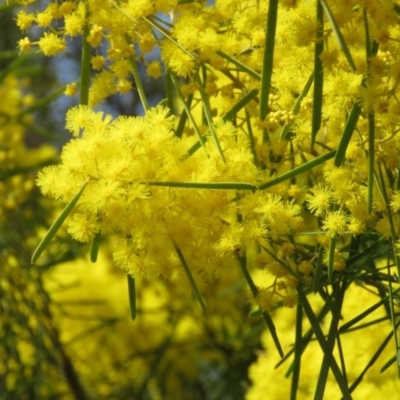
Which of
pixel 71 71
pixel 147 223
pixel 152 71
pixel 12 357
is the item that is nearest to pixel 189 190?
pixel 147 223

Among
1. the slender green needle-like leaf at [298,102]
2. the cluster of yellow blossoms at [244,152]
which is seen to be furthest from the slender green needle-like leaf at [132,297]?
the slender green needle-like leaf at [298,102]

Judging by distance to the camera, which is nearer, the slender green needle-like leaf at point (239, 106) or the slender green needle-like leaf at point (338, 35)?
the slender green needle-like leaf at point (338, 35)

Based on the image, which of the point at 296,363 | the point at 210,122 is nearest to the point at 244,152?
the point at 210,122

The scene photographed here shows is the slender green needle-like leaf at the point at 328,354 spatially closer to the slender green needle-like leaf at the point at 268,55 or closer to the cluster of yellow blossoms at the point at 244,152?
the cluster of yellow blossoms at the point at 244,152

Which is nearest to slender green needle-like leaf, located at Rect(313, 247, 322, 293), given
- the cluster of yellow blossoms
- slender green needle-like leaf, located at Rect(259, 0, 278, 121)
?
the cluster of yellow blossoms

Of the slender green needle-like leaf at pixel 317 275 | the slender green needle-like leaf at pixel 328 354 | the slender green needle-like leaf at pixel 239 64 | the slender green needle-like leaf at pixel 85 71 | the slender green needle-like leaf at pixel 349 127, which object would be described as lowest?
the slender green needle-like leaf at pixel 328 354

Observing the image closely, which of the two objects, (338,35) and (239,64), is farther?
(239,64)

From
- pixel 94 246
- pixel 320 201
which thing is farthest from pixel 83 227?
pixel 320 201

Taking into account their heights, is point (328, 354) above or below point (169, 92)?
below

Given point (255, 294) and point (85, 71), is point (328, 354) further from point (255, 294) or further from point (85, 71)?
point (85, 71)

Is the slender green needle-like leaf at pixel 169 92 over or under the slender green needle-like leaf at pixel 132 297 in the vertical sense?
over

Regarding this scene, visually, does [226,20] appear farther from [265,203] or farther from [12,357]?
[12,357]
